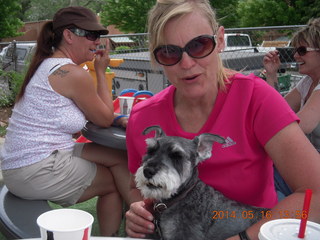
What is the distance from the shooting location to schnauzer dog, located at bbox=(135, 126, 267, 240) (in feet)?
6.08

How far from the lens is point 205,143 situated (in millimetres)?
1846

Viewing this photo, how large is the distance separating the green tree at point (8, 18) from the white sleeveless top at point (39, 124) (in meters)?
21.0

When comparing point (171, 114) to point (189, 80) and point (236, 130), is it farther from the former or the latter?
point (236, 130)

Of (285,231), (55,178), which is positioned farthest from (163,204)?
(55,178)

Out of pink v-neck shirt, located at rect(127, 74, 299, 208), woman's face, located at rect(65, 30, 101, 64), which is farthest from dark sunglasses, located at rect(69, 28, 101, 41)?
pink v-neck shirt, located at rect(127, 74, 299, 208)

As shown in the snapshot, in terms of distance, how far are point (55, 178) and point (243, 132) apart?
170 centimetres

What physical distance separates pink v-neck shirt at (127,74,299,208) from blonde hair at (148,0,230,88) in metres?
0.15

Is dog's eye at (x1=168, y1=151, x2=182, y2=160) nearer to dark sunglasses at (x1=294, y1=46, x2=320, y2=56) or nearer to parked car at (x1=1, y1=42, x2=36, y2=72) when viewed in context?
dark sunglasses at (x1=294, y1=46, x2=320, y2=56)

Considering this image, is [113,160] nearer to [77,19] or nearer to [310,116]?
[77,19]

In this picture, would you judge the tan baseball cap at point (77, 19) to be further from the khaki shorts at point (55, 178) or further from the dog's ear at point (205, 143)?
the dog's ear at point (205, 143)

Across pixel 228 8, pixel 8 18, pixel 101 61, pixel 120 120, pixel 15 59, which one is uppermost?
pixel 101 61

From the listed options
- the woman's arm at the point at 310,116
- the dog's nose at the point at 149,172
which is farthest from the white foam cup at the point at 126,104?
the dog's nose at the point at 149,172

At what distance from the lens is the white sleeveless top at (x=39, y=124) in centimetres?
295

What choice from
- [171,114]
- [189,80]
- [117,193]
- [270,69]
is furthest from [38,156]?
[270,69]
